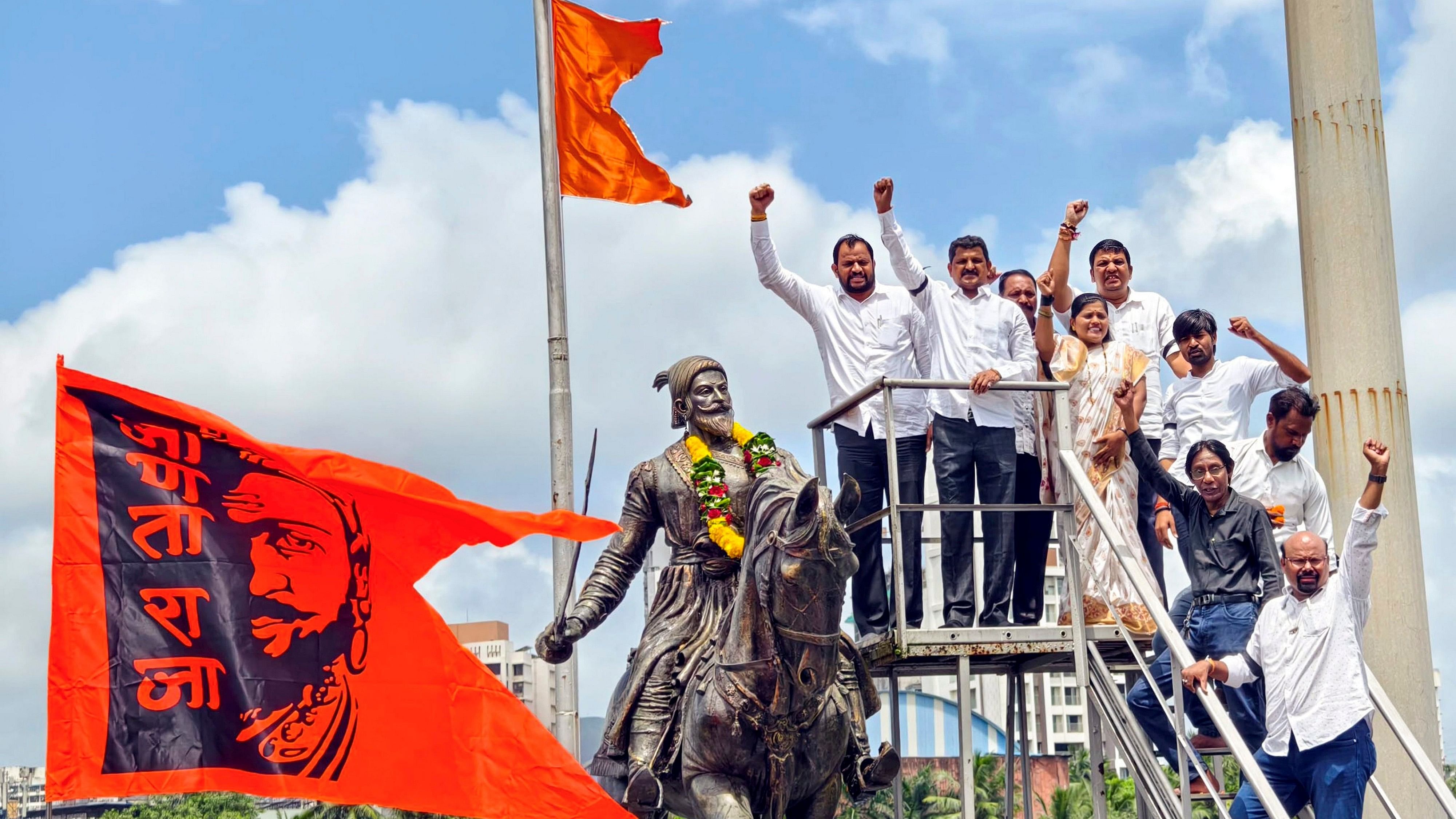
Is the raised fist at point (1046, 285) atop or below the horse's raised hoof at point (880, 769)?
atop

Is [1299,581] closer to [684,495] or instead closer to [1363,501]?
[1363,501]

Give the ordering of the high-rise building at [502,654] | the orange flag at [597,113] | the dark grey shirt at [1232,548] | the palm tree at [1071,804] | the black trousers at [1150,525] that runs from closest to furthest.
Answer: the dark grey shirt at [1232,548], the black trousers at [1150,525], the orange flag at [597,113], the palm tree at [1071,804], the high-rise building at [502,654]

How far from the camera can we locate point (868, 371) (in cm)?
1048

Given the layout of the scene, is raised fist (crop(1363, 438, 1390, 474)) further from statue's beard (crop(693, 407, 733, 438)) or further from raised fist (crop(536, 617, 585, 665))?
raised fist (crop(536, 617, 585, 665))

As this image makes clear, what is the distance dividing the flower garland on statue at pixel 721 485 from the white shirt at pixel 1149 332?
9.43 feet

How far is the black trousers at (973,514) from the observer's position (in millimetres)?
10008

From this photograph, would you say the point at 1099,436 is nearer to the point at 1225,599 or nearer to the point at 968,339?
the point at 968,339

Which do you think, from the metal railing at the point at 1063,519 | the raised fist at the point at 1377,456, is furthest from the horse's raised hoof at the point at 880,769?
the raised fist at the point at 1377,456

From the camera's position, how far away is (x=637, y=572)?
362 inches

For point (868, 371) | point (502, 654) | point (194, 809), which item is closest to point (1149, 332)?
point (868, 371)

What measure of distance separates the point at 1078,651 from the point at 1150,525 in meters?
1.17

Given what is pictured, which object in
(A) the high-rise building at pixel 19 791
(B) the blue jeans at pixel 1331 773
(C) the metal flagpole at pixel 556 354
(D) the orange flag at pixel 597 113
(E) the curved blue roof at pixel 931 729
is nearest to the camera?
(B) the blue jeans at pixel 1331 773

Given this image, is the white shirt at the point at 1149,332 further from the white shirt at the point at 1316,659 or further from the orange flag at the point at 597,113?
the orange flag at the point at 597,113

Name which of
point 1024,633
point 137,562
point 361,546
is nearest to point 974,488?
point 1024,633
